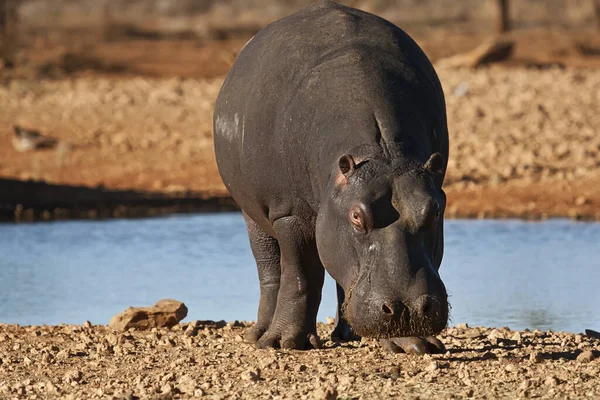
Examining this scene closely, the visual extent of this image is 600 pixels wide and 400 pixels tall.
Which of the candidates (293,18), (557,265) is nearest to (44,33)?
(557,265)

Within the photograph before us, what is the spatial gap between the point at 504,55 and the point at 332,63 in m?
18.4

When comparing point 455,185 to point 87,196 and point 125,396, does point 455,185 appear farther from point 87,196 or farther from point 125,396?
point 125,396

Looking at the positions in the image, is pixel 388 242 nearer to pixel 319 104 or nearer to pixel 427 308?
pixel 427 308

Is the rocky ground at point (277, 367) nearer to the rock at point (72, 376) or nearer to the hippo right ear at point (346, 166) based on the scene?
the rock at point (72, 376)

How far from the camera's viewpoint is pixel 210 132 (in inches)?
693

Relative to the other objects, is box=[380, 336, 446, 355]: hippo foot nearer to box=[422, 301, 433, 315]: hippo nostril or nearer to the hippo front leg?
the hippo front leg

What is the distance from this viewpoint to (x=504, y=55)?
78.7 feet

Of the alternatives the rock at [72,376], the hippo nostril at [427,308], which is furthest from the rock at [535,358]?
the rock at [72,376]

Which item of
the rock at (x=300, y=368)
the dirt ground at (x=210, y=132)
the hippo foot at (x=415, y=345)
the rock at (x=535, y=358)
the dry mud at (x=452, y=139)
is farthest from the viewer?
the dirt ground at (x=210, y=132)

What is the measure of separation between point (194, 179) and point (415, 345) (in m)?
9.67

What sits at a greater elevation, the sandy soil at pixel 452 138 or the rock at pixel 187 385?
the sandy soil at pixel 452 138

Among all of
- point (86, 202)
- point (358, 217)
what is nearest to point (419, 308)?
point (358, 217)

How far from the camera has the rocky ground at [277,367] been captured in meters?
5.35

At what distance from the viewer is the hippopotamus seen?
5105mm
